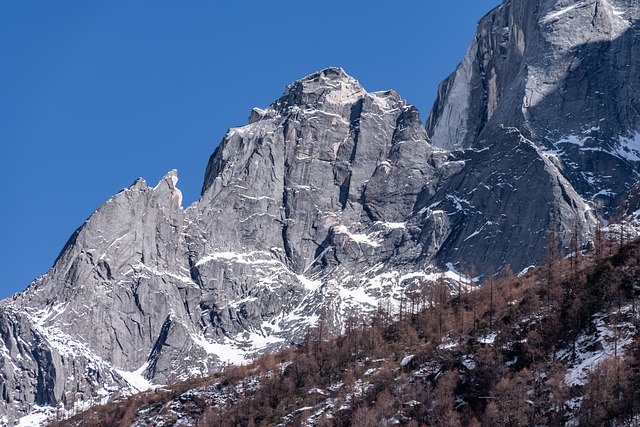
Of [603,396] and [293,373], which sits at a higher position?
[293,373]

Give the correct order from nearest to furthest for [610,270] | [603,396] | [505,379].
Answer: [603,396] < [505,379] < [610,270]

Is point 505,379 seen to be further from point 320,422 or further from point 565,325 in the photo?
point 320,422

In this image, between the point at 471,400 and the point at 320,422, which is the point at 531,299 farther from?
the point at 320,422

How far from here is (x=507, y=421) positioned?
14150 centimetres

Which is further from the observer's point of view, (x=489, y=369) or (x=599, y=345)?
(x=489, y=369)

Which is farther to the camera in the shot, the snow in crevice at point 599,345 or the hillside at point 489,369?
the snow in crevice at point 599,345

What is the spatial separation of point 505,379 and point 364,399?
2386cm

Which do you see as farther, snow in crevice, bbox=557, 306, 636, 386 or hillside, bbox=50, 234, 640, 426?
snow in crevice, bbox=557, 306, 636, 386

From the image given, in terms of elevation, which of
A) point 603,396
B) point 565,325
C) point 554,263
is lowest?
point 603,396

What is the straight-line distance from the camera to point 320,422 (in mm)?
164750

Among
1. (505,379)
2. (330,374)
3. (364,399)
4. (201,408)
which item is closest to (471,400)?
(505,379)

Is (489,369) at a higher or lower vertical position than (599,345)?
higher

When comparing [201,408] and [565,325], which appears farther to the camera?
[201,408]

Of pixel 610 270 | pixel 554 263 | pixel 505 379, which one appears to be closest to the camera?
pixel 505 379
